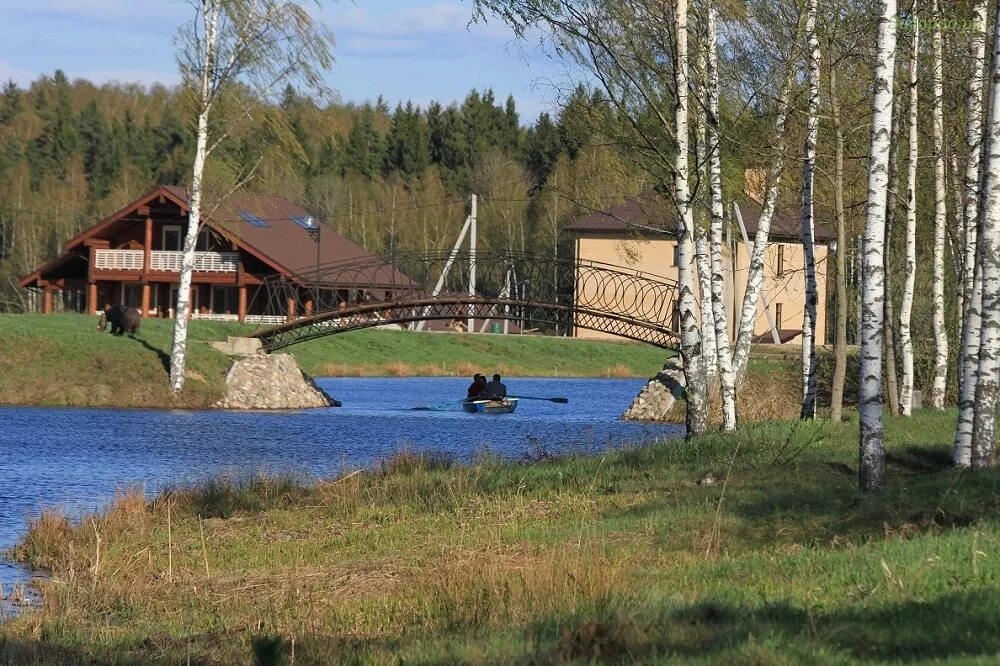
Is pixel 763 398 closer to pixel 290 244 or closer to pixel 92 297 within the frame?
pixel 290 244

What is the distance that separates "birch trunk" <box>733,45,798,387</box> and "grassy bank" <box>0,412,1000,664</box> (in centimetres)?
547

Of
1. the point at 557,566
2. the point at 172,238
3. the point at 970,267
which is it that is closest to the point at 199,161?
the point at 970,267

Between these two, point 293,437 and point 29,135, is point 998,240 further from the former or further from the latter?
point 29,135

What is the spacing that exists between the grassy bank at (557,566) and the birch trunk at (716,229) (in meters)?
2.66

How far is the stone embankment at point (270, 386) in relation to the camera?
42062 mm

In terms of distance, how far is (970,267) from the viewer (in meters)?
24.9

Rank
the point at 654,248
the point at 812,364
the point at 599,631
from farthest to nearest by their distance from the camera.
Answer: the point at 654,248 < the point at 812,364 < the point at 599,631

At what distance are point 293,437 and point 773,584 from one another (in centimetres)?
2262

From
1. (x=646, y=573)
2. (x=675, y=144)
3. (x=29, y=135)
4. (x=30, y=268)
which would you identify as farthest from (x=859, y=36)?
(x=29, y=135)

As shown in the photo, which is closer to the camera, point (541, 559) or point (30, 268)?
point (541, 559)

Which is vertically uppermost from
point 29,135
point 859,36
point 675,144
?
point 29,135

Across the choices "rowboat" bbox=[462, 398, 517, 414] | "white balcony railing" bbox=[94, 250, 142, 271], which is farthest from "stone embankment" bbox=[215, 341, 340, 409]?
"white balcony railing" bbox=[94, 250, 142, 271]

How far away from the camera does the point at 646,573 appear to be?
11.6 m

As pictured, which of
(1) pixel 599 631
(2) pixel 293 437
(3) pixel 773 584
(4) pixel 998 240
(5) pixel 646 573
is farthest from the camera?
(2) pixel 293 437
